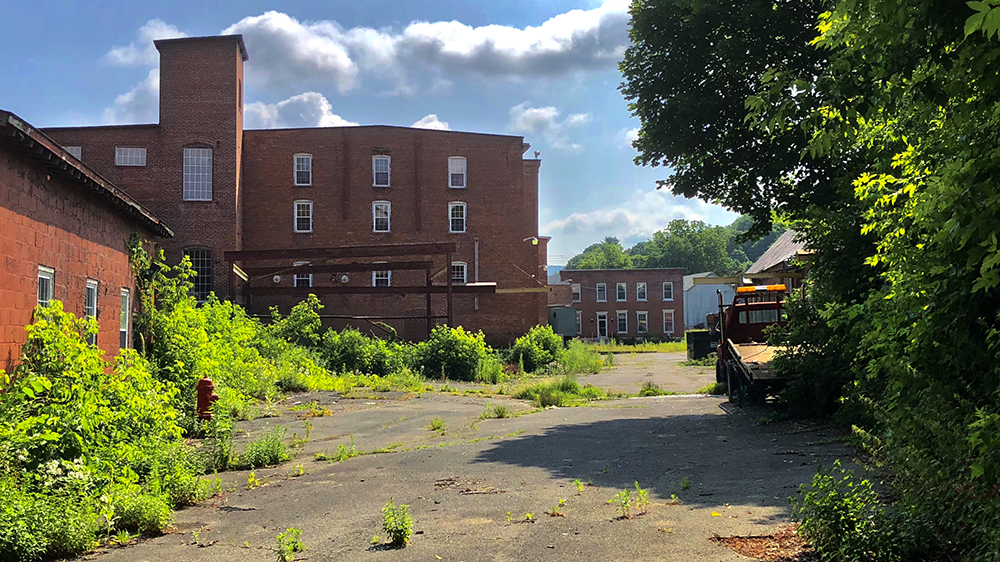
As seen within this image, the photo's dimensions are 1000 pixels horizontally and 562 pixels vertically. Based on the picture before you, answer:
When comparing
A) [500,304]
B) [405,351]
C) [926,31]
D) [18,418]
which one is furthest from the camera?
[500,304]

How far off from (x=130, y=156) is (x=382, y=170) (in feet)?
42.7

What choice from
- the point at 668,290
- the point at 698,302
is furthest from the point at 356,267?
the point at 698,302

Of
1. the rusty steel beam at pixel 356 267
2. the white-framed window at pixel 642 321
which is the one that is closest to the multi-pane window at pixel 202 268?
the rusty steel beam at pixel 356 267

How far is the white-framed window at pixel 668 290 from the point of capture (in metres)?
78.6

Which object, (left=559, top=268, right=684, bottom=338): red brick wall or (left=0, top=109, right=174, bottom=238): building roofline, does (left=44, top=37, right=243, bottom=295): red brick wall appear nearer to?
(left=0, top=109, right=174, bottom=238): building roofline

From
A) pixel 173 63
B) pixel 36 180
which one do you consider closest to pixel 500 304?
pixel 173 63

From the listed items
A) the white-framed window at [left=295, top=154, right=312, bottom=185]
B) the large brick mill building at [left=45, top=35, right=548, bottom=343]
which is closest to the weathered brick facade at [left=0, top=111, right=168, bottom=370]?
the large brick mill building at [left=45, top=35, right=548, bottom=343]

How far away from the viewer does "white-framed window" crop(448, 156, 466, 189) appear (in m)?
46.8

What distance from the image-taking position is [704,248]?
130m

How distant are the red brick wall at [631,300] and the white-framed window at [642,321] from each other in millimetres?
216

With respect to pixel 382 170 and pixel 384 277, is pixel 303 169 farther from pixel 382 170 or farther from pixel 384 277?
pixel 384 277

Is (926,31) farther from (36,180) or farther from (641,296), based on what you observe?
(641,296)

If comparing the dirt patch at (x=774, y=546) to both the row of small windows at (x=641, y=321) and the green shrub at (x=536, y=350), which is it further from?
the row of small windows at (x=641, y=321)

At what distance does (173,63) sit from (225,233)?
863 cm
